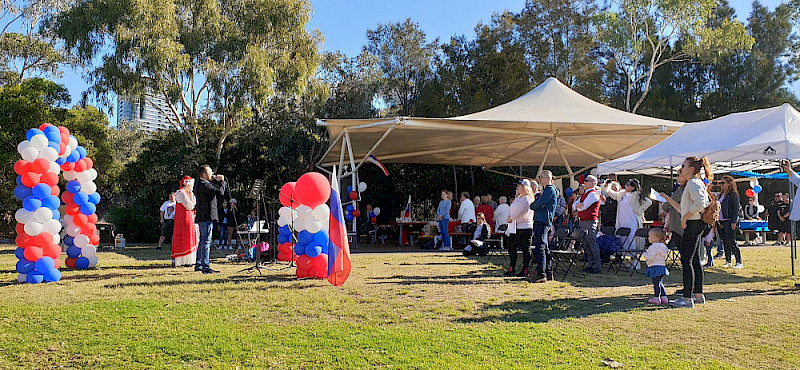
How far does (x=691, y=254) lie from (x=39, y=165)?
7.23 m

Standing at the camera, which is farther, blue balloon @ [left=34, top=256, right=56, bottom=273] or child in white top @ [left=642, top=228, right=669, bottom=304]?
blue balloon @ [left=34, top=256, right=56, bottom=273]

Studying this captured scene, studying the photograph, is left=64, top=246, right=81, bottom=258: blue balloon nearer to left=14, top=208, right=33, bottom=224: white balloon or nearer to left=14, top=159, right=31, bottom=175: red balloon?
left=14, top=208, right=33, bottom=224: white balloon

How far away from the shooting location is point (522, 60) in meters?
23.9

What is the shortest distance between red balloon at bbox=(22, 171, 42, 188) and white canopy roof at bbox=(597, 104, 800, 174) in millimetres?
8739

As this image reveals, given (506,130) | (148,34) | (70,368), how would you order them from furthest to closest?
(148,34)
(506,130)
(70,368)

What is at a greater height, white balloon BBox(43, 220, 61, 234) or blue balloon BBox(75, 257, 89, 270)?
white balloon BBox(43, 220, 61, 234)

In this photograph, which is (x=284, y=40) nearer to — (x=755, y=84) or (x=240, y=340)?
(x=240, y=340)

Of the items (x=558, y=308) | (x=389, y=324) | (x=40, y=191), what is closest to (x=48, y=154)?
(x=40, y=191)

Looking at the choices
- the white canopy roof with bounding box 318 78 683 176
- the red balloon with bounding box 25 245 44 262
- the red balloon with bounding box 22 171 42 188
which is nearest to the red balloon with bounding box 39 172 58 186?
the red balloon with bounding box 22 171 42 188

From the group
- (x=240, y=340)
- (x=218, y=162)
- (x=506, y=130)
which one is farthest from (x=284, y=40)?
(x=240, y=340)

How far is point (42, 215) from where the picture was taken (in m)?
7.04

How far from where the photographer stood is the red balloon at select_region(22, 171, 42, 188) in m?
6.99

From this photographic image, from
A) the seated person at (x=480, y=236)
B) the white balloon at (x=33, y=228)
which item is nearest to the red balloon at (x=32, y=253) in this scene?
the white balloon at (x=33, y=228)

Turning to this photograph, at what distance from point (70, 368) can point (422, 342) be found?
2.16 meters
